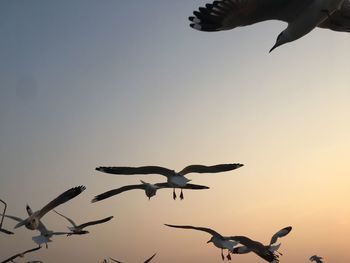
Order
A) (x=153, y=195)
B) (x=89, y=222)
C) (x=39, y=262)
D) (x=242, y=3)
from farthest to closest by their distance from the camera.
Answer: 1. (x=39, y=262)
2. (x=89, y=222)
3. (x=153, y=195)
4. (x=242, y=3)

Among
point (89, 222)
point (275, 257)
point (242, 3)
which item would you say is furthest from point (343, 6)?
point (89, 222)

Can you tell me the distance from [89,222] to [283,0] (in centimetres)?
998

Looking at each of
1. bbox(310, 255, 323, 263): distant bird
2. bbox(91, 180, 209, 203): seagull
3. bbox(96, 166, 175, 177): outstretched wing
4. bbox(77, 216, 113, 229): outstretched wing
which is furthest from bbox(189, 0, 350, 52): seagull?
bbox(310, 255, 323, 263): distant bird

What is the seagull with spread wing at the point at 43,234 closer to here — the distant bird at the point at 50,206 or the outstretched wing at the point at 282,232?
the distant bird at the point at 50,206

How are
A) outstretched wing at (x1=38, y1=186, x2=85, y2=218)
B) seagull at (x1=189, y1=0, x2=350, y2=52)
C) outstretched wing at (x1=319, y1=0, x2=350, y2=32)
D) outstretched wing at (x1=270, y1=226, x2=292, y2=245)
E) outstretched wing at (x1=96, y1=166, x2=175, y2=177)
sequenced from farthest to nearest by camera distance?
outstretched wing at (x1=270, y1=226, x2=292, y2=245) < outstretched wing at (x1=38, y1=186, x2=85, y2=218) < outstretched wing at (x1=96, y1=166, x2=175, y2=177) < outstretched wing at (x1=319, y1=0, x2=350, y2=32) < seagull at (x1=189, y1=0, x2=350, y2=52)

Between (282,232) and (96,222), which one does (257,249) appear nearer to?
(282,232)

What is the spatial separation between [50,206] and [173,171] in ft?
11.5

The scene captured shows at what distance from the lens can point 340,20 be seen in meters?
8.27

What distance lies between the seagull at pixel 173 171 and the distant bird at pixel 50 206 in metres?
1.07

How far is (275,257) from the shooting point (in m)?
14.1

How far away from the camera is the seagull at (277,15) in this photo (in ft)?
24.6

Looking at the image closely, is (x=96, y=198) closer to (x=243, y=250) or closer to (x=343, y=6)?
(x=243, y=250)

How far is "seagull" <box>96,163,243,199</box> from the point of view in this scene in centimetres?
1221

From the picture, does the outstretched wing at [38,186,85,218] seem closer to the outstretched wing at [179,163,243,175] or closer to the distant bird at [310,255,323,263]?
the outstretched wing at [179,163,243,175]
